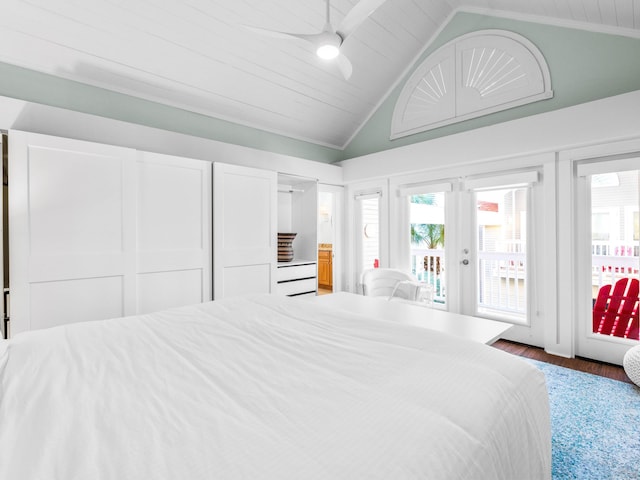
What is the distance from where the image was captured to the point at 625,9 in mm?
2572

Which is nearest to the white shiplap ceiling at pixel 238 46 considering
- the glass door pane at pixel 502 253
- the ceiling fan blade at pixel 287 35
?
the ceiling fan blade at pixel 287 35

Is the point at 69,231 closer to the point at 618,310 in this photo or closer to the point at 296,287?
the point at 296,287

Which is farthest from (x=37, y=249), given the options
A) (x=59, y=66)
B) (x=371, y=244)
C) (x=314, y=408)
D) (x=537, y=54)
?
(x=537, y=54)

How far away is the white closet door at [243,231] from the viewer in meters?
3.14

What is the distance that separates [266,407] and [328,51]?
2.06 m

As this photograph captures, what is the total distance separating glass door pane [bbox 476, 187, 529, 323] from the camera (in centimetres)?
340

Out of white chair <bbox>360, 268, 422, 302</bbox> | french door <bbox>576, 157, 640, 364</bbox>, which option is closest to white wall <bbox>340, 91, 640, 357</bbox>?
french door <bbox>576, 157, 640, 364</bbox>

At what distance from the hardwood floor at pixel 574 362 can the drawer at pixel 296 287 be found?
7.33 feet

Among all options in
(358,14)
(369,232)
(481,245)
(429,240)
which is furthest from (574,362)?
(358,14)

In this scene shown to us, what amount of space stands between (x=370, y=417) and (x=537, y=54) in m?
4.08

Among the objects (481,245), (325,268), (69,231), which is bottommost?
(325,268)

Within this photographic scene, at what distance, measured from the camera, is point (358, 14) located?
6.05ft

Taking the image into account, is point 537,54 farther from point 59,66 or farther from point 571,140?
point 59,66

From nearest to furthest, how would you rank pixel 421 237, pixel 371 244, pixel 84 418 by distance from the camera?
pixel 84 418 < pixel 421 237 < pixel 371 244
